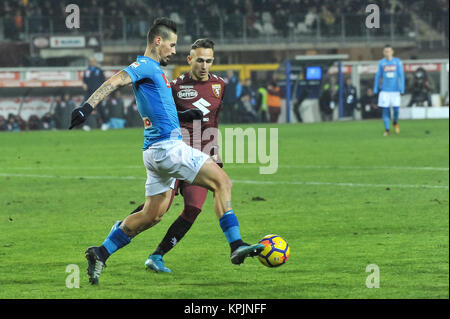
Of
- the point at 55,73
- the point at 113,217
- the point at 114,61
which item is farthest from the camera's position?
the point at 114,61

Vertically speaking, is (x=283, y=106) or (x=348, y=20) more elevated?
(x=348, y=20)

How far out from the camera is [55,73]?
33469mm

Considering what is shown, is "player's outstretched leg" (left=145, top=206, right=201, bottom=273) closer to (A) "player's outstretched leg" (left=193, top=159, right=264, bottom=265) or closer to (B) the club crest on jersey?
(A) "player's outstretched leg" (left=193, top=159, right=264, bottom=265)

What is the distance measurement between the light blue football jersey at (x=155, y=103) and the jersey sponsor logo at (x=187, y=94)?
127 centimetres

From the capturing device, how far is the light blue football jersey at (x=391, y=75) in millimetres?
24297

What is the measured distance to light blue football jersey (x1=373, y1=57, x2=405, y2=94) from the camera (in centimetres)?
2430

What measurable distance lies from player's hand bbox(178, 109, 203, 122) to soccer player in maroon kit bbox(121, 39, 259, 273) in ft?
0.17

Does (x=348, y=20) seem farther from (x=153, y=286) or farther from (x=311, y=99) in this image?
(x=153, y=286)

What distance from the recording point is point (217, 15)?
44656 mm

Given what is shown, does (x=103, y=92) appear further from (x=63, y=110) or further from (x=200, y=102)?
(x=63, y=110)

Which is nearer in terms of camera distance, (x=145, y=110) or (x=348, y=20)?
(x=145, y=110)

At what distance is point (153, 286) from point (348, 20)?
39.5 meters
